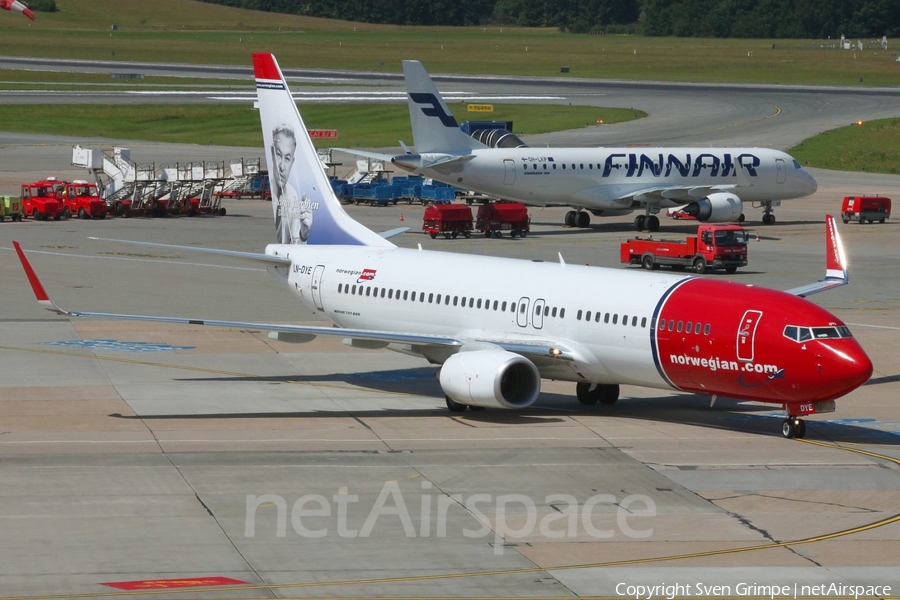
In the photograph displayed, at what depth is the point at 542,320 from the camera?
36281mm

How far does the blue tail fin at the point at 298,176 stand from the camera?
43.5m

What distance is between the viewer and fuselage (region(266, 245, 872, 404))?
3203 centimetres

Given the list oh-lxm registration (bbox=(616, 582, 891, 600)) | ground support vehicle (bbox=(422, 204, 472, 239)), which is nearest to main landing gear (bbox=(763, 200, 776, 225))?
ground support vehicle (bbox=(422, 204, 472, 239))

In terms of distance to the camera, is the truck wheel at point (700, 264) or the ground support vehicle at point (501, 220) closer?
the truck wheel at point (700, 264)

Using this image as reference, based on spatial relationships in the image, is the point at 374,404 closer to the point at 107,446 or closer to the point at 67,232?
the point at 107,446

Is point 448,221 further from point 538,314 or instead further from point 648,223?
point 538,314

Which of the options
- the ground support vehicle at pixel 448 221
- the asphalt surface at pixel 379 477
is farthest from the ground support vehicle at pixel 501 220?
the asphalt surface at pixel 379 477

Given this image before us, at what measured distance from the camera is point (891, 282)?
62.8m

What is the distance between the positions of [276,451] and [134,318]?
19.7 feet

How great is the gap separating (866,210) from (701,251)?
26078mm

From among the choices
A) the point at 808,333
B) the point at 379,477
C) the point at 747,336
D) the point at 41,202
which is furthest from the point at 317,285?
the point at 41,202

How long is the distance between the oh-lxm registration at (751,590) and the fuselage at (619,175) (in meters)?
59.3

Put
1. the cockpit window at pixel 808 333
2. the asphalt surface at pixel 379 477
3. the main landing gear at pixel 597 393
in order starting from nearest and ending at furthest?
the asphalt surface at pixel 379 477 < the cockpit window at pixel 808 333 < the main landing gear at pixel 597 393

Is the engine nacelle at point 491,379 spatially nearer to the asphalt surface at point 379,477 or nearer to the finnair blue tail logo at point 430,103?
the asphalt surface at point 379,477
